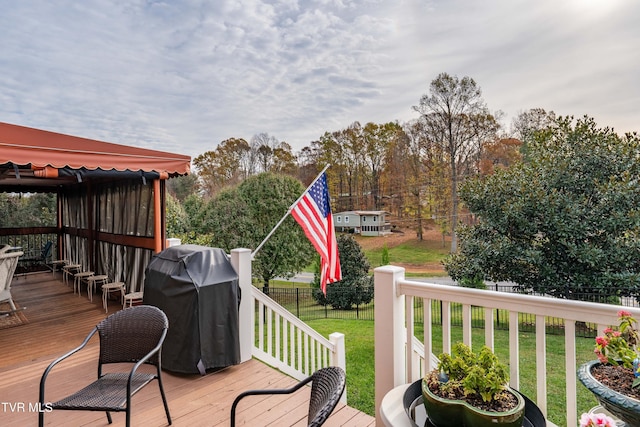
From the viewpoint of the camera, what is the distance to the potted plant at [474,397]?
124 centimetres

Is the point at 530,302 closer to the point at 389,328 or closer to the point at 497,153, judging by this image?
the point at 389,328

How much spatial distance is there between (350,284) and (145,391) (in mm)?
11136

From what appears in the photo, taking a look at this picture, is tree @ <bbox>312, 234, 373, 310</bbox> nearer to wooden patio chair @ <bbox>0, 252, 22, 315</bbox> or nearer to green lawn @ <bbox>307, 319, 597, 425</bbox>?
green lawn @ <bbox>307, 319, 597, 425</bbox>

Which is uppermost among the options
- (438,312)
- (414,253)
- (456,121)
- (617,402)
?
(456,121)

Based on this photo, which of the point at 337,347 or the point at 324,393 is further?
the point at 337,347

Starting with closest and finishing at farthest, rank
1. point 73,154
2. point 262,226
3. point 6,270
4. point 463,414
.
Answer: point 463,414 < point 73,154 < point 6,270 < point 262,226

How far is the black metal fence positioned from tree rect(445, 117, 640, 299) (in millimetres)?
766

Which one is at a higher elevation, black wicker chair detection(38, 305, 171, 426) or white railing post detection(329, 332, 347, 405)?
black wicker chair detection(38, 305, 171, 426)

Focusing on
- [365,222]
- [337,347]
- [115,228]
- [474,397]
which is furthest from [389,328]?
[365,222]

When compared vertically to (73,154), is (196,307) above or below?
below

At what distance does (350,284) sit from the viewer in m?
13.5

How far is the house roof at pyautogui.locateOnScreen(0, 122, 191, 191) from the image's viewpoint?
3668mm

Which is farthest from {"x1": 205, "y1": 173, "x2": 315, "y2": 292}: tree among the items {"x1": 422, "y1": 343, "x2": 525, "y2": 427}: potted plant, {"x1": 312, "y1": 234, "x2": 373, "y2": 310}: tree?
{"x1": 422, "y1": 343, "x2": 525, "y2": 427}: potted plant

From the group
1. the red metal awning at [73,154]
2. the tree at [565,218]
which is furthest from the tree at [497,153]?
the red metal awning at [73,154]
